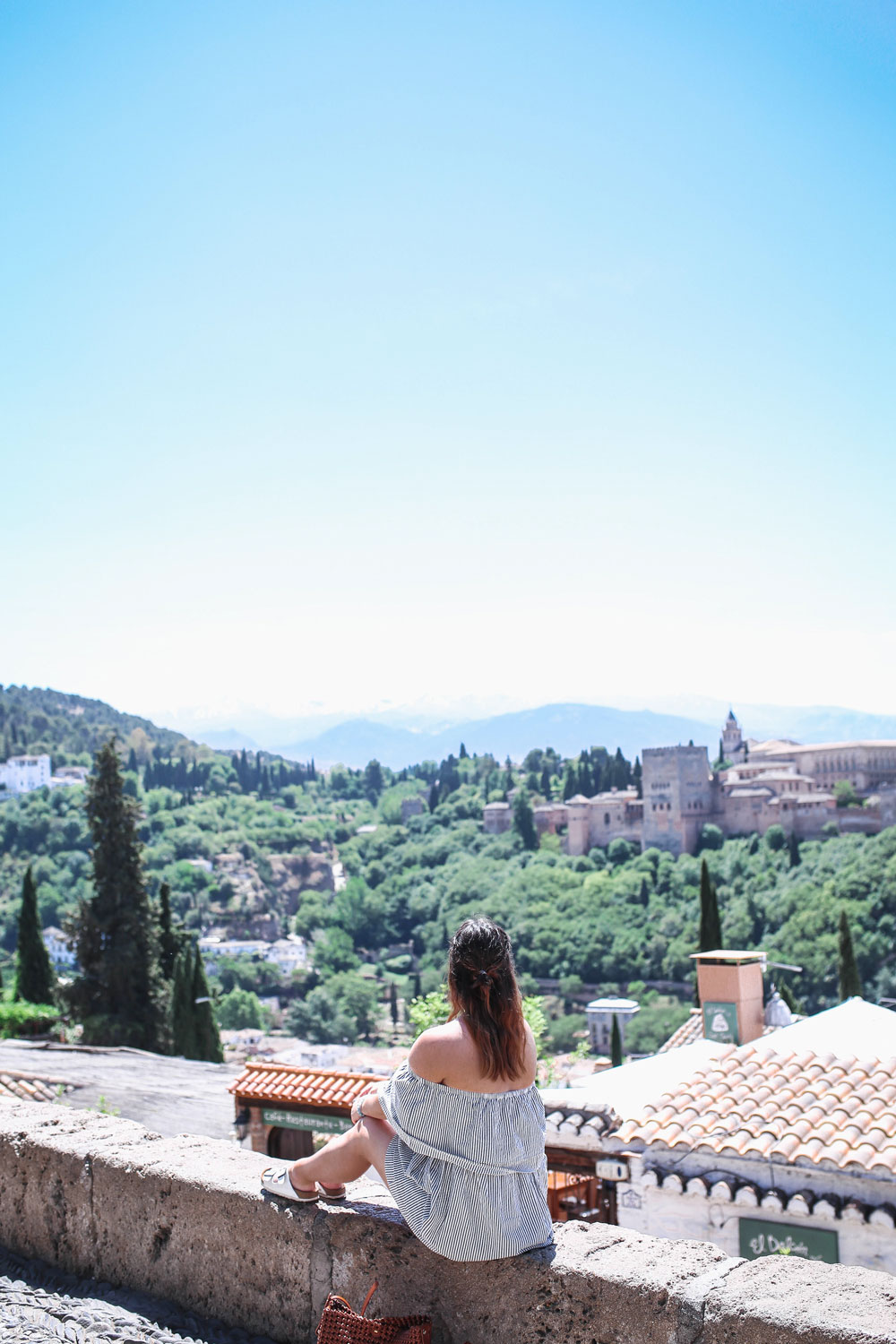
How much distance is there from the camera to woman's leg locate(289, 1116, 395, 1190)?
2371 millimetres

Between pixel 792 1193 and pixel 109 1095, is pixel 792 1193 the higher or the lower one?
the higher one

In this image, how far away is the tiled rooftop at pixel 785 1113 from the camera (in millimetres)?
5945

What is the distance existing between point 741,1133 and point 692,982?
50.3 m

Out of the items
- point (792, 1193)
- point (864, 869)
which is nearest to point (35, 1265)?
point (792, 1193)

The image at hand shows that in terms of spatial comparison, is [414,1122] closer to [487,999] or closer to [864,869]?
[487,999]

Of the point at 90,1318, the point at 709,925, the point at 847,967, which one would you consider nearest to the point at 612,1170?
the point at 90,1318

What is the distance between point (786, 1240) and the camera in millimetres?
5801

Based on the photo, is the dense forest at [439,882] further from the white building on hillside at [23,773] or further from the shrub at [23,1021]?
the shrub at [23,1021]

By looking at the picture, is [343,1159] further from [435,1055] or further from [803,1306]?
[803,1306]

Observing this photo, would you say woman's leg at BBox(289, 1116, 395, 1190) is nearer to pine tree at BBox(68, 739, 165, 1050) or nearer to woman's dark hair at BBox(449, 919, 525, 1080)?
woman's dark hair at BBox(449, 919, 525, 1080)

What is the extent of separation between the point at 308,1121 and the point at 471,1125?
25.3 feet

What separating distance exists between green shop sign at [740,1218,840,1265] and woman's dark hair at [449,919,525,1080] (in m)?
4.13

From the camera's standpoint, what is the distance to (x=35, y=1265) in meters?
2.88

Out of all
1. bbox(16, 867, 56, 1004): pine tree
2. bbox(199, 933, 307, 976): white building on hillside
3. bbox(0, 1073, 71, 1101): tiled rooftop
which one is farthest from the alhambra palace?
bbox(0, 1073, 71, 1101): tiled rooftop
